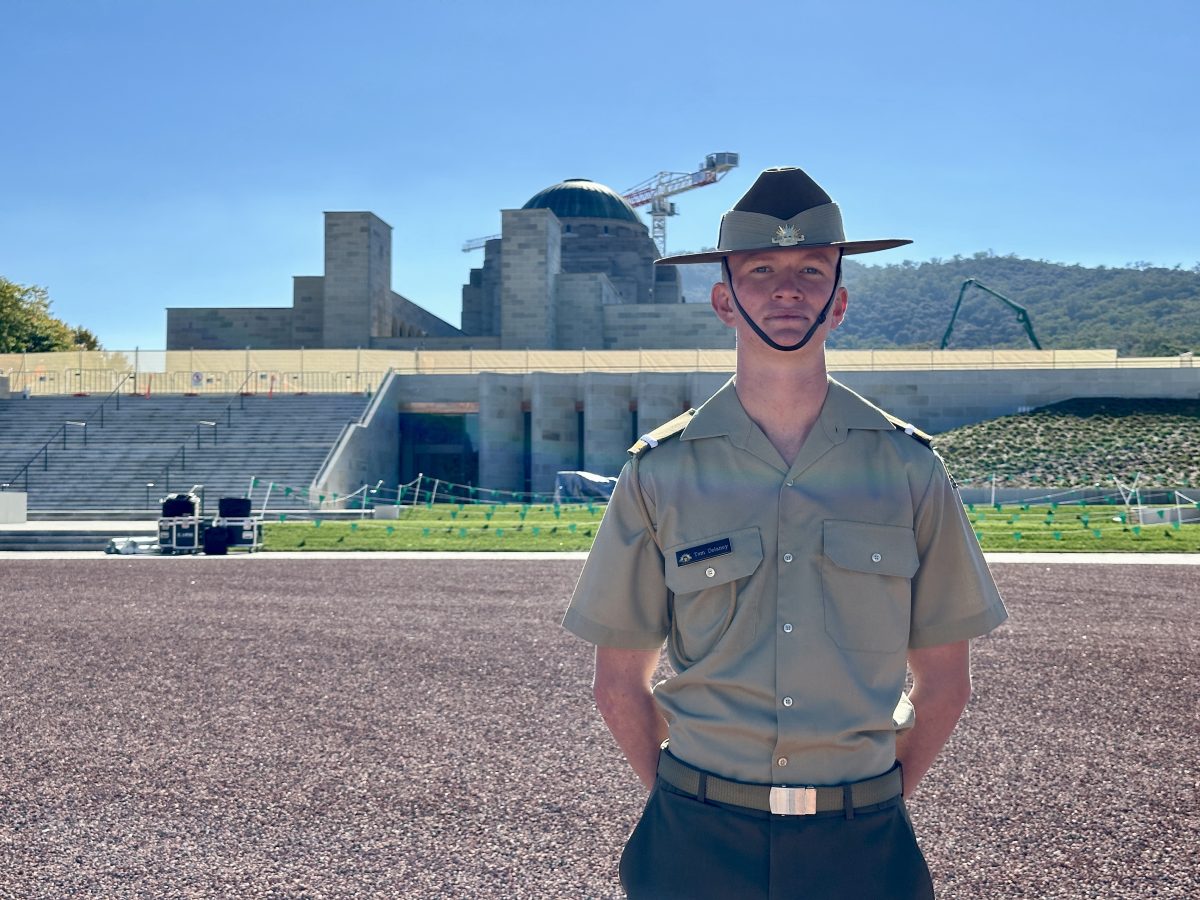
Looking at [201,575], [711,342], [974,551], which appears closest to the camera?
[974,551]

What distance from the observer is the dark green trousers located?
280cm

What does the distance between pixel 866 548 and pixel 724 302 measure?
784 millimetres

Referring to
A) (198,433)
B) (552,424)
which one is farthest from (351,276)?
(198,433)

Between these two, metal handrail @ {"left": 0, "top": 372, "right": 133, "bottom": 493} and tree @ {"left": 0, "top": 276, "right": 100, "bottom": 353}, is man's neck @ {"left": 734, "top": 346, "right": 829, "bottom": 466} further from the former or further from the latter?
tree @ {"left": 0, "top": 276, "right": 100, "bottom": 353}

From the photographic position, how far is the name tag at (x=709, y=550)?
295 cm

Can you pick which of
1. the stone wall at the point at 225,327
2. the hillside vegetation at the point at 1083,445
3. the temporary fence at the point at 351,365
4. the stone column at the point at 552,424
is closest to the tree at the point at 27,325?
the stone wall at the point at 225,327

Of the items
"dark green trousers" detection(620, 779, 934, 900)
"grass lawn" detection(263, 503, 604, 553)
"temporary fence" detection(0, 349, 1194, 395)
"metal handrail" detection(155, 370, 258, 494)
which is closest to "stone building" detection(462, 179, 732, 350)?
"temporary fence" detection(0, 349, 1194, 395)

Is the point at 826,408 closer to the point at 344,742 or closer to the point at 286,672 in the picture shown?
the point at 344,742

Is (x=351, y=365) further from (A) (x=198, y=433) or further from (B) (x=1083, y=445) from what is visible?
(B) (x=1083, y=445)

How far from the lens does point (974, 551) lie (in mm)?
3061

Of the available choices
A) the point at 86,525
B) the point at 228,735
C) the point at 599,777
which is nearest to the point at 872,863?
the point at 599,777

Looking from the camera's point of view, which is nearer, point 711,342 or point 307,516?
point 307,516

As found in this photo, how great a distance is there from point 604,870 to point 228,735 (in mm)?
3743

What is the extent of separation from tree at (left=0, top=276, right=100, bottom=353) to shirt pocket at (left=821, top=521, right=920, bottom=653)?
3033 inches
